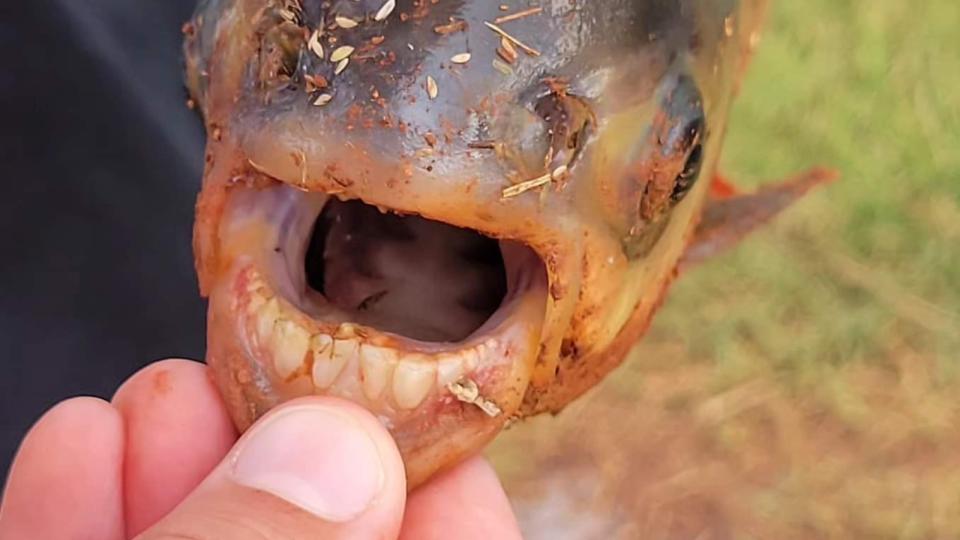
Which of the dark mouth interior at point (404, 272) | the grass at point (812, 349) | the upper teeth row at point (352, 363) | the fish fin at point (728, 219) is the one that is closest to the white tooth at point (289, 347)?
the upper teeth row at point (352, 363)

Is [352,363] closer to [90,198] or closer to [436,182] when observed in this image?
[436,182]

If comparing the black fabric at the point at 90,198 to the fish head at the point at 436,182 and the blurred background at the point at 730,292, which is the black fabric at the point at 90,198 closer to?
the blurred background at the point at 730,292

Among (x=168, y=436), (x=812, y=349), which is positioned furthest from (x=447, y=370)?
(x=812, y=349)

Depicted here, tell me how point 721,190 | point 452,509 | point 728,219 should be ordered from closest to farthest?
point 452,509, point 728,219, point 721,190

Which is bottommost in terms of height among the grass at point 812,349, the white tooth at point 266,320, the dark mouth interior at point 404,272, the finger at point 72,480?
the grass at point 812,349

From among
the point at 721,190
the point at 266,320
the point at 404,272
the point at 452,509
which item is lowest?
the point at 721,190

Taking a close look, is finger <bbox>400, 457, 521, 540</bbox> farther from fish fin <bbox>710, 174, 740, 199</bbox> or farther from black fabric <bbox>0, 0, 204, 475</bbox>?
fish fin <bbox>710, 174, 740, 199</bbox>
